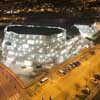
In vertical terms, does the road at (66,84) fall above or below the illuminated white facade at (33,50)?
below

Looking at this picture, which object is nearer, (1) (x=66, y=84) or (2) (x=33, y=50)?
(1) (x=66, y=84)

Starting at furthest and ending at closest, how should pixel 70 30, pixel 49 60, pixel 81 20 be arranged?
1. pixel 81 20
2. pixel 70 30
3. pixel 49 60

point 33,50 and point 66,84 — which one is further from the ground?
point 33,50

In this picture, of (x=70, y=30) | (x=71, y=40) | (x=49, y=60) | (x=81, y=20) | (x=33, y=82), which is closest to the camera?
(x=33, y=82)

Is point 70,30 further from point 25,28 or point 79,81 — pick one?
point 79,81

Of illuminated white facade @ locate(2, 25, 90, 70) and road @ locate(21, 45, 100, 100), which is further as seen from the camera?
illuminated white facade @ locate(2, 25, 90, 70)

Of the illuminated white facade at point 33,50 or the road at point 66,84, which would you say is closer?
the road at point 66,84

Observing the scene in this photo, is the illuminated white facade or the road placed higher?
the illuminated white facade

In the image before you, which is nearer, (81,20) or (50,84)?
(50,84)

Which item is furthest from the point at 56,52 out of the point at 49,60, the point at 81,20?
the point at 81,20

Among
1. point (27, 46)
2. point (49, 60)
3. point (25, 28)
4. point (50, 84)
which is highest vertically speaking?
point (25, 28)

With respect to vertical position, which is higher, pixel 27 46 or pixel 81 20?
pixel 81 20
